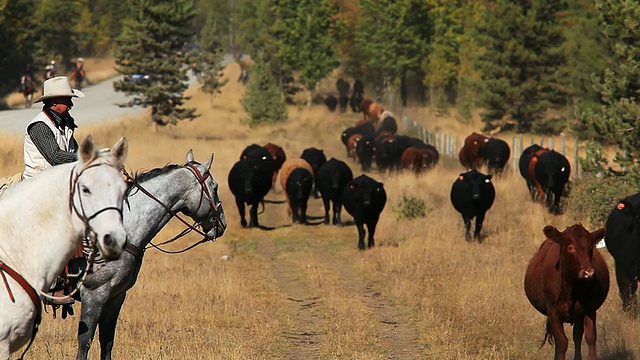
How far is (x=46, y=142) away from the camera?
25.5ft

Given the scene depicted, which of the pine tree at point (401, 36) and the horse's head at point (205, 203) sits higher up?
the horse's head at point (205, 203)

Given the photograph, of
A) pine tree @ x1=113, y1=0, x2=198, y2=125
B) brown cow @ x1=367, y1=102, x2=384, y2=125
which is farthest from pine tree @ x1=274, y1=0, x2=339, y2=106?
pine tree @ x1=113, y1=0, x2=198, y2=125

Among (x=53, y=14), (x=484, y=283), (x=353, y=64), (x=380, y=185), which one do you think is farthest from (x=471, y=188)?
(x=53, y=14)

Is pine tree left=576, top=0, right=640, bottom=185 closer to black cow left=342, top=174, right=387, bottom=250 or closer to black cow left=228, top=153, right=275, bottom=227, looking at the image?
black cow left=342, top=174, right=387, bottom=250

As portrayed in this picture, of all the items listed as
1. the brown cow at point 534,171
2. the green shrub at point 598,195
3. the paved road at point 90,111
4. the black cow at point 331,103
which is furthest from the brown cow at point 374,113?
the green shrub at point 598,195

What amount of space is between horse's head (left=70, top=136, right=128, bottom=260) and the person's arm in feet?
5.87

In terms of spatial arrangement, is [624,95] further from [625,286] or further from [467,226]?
[625,286]

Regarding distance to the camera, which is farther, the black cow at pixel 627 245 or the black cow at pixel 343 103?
the black cow at pixel 343 103

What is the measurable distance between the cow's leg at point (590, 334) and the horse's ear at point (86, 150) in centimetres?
627

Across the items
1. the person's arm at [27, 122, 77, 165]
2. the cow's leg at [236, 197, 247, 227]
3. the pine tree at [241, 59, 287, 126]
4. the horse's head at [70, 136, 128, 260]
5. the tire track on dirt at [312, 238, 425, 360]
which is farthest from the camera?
the pine tree at [241, 59, 287, 126]

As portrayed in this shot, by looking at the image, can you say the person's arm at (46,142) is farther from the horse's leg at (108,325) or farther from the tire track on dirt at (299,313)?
the tire track on dirt at (299,313)

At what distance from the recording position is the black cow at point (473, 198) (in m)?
20.6

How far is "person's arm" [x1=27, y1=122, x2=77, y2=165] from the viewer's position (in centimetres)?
764

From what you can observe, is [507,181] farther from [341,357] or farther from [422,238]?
[341,357]
